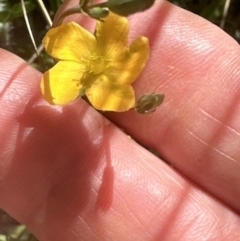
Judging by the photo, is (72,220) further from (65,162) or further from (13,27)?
(13,27)

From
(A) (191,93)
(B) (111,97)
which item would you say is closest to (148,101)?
(B) (111,97)

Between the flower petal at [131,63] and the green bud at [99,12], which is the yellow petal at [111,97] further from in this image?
the green bud at [99,12]

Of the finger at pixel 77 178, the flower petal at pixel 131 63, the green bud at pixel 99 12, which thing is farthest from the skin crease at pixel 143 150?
the green bud at pixel 99 12

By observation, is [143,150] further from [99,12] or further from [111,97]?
[99,12]

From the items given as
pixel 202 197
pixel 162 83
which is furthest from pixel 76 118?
pixel 202 197

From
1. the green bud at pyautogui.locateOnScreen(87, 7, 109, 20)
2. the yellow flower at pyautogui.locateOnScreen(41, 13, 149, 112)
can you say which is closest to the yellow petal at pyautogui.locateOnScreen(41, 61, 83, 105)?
the yellow flower at pyautogui.locateOnScreen(41, 13, 149, 112)

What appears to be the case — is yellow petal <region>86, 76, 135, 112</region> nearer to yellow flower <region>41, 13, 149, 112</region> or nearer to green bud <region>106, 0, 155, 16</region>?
yellow flower <region>41, 13, 149, 112</region>
